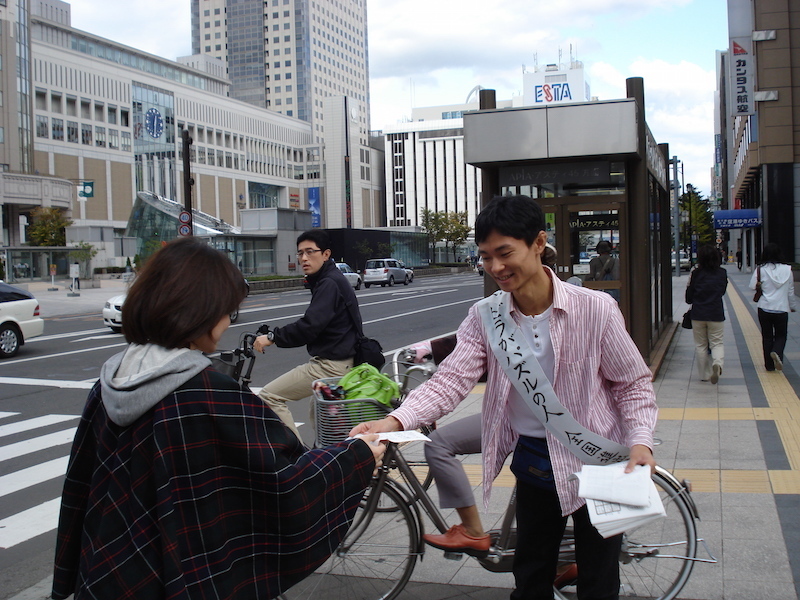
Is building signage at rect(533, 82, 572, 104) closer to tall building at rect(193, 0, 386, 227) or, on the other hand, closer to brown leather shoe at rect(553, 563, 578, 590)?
brown leather shoe at rect(553, 563, 578, 590)

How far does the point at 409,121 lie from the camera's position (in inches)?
6693

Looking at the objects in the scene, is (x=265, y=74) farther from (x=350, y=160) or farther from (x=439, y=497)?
(x=439, y=497)

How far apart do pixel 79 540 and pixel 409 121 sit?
173m

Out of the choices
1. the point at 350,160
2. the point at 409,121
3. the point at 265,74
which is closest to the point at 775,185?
the point at 350,160

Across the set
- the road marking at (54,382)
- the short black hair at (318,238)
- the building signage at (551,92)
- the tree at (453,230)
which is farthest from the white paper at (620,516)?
the tree at (453,230)

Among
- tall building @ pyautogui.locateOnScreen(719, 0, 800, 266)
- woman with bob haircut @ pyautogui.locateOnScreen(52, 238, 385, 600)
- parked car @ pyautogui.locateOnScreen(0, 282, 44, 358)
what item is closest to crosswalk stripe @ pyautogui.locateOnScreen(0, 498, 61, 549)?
woman with bob haircut @ pyautogui.locateOnScreen(52, 238, 385, 600)

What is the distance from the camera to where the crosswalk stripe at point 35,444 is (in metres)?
7.10

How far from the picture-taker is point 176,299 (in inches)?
77.8

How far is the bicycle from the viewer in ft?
10.3

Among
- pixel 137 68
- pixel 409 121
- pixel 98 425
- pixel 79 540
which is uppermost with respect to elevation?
pixel 409 121

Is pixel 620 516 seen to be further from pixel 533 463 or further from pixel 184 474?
pixel 184 474

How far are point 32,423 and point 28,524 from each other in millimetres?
3580

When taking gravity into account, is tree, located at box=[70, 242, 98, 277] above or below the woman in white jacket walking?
above

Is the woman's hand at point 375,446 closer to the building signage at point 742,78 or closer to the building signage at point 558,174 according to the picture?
the building signage at point 558,174
